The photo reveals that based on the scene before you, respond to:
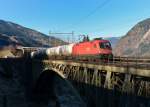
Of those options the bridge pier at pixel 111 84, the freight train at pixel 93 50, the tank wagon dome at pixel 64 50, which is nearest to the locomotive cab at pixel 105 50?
the freight train at pixel 93 50

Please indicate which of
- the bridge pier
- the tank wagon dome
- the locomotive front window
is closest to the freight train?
the locomotive front window

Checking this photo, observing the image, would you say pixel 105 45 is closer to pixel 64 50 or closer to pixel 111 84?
pixel 64 50

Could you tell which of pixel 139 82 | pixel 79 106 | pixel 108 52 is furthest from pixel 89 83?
pixel 79 106

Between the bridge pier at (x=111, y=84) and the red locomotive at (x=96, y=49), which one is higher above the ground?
the red locomotive at (x=96, y=49)

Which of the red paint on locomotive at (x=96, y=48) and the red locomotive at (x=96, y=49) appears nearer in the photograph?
the red locomotive at (x=96, y=49)

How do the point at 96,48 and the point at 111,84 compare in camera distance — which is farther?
the point at 96,48

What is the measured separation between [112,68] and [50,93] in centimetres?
6160

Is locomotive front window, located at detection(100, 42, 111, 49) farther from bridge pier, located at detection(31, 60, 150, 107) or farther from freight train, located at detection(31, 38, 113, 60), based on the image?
bridge pier, located at detection(31, 60, 150, 107)

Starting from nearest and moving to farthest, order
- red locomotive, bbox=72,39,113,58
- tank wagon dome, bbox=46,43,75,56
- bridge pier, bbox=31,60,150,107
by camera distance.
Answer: bridge pier, bbox=31,60,150,107
red locomotive, bbox=72,39,113,58
tank wagon dome, bbox=46,43,75,56

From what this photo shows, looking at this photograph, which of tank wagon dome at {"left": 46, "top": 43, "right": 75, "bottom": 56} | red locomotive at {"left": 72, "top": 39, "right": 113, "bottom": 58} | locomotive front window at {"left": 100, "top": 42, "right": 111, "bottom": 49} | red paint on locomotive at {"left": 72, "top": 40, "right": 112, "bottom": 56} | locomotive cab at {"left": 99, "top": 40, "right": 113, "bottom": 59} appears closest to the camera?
locomotive cab at {"left": 99, "top": 40, "right": 113, "bottom": 59}

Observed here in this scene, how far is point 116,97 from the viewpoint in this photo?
80.7 ft

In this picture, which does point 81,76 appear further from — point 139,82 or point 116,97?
point 139,82

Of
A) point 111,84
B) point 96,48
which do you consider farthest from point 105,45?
point 111,84

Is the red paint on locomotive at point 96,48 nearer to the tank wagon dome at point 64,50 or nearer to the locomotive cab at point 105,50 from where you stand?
the locomotive cab at point 105,50
